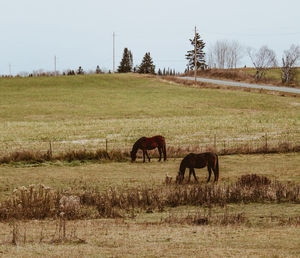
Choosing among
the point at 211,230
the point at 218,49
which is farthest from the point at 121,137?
the point at 218,49

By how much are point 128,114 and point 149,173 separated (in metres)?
33.2

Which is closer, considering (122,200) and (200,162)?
(122,200)

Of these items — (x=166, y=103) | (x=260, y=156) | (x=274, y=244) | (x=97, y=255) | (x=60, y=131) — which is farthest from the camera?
(x=166, y=103)

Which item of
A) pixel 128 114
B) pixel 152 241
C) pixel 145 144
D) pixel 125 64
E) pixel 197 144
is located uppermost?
pixel 125 64

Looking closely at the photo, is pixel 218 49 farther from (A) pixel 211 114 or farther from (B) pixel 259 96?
(A) pixel 211 114

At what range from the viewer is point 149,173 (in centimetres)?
2347

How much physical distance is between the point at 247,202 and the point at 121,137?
22510 millimetres

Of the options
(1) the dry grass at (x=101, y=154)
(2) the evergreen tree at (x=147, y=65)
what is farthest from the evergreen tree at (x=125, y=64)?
(1) the dry grass at (x=101, y=154)

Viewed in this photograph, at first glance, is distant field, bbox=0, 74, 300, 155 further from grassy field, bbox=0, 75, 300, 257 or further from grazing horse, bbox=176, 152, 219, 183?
grazing horse, bbox=176, 152, 219, 183

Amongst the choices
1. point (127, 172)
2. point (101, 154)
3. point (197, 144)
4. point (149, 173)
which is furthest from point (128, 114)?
point (149, 173)

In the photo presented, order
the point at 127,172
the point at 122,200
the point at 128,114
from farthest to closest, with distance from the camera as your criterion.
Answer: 1. the point at 128,114
2. the point at 127,172
3. the point at 122,200

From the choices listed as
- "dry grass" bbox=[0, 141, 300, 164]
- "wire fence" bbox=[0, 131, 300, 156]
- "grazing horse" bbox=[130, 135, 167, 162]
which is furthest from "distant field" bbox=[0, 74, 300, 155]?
"grazing horse" bbox=[130, 135, 167, 162]

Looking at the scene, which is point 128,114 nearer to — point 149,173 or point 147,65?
point 149,173

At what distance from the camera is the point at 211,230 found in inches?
473
